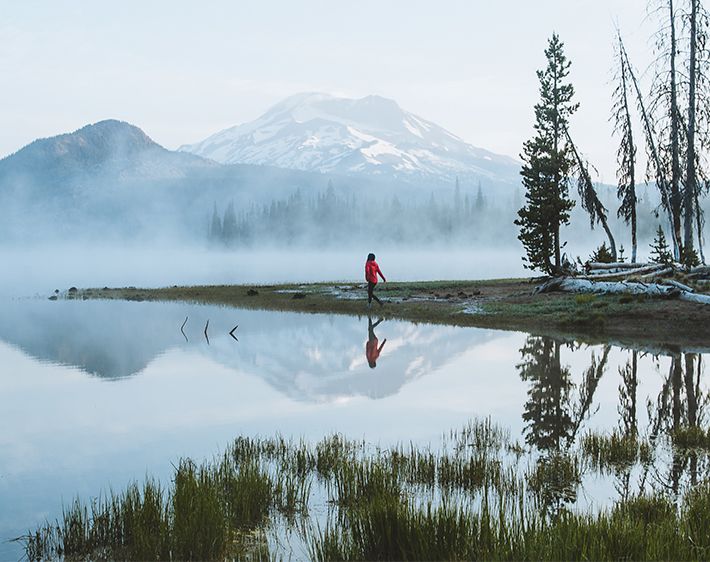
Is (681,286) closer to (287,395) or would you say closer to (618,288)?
(618,288)

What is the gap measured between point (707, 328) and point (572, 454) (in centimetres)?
1721

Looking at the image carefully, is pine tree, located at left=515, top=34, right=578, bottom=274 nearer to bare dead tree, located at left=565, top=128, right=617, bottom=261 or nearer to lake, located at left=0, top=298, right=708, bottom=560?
bare dead tree, located at left=565, top=128, right=617, bottom=261

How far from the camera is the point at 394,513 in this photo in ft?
23.9

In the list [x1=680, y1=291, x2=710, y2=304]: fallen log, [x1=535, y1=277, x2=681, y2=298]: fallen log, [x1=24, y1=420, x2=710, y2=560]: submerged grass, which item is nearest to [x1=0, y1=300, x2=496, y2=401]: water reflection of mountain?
[x1=24, y1=420, x2=710, y2=560]: submerged grass

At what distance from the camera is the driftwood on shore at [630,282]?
96.5 ft

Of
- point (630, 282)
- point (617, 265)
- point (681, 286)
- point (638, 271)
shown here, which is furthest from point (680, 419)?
point (617, 265)

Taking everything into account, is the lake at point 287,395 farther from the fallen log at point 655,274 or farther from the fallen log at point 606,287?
the fallen log at point 655,274

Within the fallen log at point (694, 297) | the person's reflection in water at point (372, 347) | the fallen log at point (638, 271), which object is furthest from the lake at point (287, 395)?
the fallen log at point (638, 271)

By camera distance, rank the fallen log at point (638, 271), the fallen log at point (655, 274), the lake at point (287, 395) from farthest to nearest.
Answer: the fallen log at point (638, 271) < the fallen log at point (655, 274) < the lake at point (287, 395)

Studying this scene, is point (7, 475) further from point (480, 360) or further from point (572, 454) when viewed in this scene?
point (480, 360)

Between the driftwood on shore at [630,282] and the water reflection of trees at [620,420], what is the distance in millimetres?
7628

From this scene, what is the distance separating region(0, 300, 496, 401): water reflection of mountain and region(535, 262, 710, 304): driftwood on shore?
24.7 ft

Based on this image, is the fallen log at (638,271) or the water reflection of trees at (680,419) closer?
the water reflection of trees at (680,419)

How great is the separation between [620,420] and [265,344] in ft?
49.0
